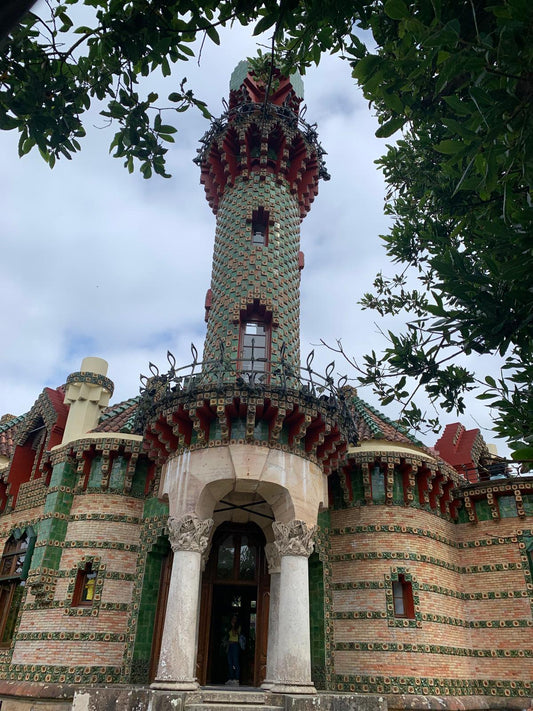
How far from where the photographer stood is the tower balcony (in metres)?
10.8

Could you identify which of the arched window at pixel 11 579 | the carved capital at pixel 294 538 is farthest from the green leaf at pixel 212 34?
the arched window at pixel 11 579

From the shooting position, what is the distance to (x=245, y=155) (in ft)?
52.0

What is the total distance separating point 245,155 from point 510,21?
42.7 ft

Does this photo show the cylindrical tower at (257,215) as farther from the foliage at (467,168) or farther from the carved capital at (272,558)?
the foliage at (467,168)

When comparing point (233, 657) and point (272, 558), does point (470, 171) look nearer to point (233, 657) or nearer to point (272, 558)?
point (272, 558)

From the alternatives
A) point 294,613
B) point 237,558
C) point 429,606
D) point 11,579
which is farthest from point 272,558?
point 11,579

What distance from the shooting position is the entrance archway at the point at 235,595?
40.0 ft

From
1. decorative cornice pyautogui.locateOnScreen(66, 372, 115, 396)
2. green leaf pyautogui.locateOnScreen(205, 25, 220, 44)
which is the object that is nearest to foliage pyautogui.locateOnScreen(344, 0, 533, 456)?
green leaf pyautogui.locateOnScreen(205, 25, 220, 44)

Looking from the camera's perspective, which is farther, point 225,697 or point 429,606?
point 429,606

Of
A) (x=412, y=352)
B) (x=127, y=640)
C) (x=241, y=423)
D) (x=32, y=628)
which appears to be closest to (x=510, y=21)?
(x=412, y=352)

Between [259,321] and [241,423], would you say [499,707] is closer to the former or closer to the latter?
[241,423]

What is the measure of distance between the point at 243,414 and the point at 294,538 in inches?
98.9

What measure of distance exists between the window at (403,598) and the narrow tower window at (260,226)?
9.04 metres

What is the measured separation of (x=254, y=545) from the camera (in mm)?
12836
